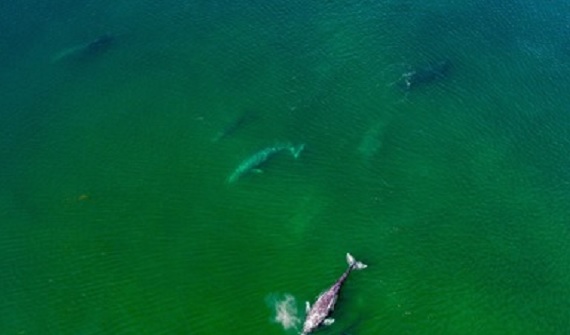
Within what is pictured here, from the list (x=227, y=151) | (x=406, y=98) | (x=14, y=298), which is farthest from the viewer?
(x=406, y=98)

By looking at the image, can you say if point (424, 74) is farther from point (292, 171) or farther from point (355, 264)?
point (355, 264)

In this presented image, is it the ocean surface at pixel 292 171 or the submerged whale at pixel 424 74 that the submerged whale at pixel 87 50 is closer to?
the ocean surface at pixel 292 171

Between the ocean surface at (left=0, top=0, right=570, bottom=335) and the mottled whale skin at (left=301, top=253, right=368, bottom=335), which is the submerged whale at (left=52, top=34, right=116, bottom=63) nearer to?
the ocean surface at (left=0, top=0, right=570, bottom=335)

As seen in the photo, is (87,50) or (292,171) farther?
(87,50)

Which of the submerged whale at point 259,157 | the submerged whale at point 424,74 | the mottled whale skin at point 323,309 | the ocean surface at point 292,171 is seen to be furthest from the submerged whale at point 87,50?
the mottled whale skin at point 323,309

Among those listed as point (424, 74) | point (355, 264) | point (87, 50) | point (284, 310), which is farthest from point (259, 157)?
point (87, 50)

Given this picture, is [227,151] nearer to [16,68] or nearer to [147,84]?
[147,84]

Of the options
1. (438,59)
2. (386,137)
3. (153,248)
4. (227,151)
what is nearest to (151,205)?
(153,248)
